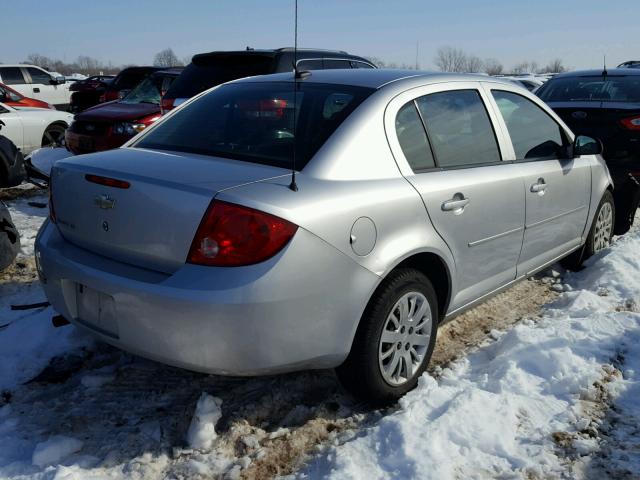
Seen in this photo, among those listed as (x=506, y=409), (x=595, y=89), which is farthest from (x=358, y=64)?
(x=506, y=409)

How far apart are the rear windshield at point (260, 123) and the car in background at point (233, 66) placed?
139 inches

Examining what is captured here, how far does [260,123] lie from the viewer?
3191 mm

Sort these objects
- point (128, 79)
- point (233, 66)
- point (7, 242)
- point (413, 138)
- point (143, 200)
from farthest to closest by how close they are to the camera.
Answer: point (128, 79) → point (233, 66) → point (7, 242) → point (413, 138) → point (143, 200)

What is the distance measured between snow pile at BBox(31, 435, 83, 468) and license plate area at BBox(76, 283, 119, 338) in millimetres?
497

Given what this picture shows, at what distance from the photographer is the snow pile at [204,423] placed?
274cm

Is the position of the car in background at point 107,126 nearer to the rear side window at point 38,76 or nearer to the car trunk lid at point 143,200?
the car trunk lid at point 143,200

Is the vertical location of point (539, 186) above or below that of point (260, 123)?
below

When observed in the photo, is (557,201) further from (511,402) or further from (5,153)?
(5,153)

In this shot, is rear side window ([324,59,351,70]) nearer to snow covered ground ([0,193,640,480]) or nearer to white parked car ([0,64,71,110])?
snow covered ground ([0,193,640,480])

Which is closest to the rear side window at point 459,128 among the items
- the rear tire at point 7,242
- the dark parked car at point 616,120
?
the dark parked car at point 616,120

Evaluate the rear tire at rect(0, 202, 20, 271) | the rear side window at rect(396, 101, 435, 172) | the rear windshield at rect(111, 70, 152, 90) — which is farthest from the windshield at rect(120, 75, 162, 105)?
the rear side window at rect(396, 101, 435, 172)

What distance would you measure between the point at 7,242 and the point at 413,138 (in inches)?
128

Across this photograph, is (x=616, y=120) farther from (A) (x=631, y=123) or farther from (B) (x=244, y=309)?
(B) (x=244, y=309)

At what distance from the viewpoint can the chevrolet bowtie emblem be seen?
2709 mm
